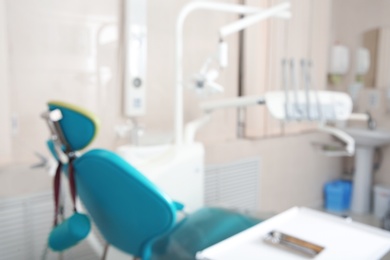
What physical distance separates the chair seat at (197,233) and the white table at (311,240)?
0.32 m

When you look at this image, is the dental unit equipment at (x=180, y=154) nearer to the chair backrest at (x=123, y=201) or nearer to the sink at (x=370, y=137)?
the chair backrest at (x=123, y=201)

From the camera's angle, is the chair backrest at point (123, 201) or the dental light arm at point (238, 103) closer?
the chair backrest at point (123, 201)

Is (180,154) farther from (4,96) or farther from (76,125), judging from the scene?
(4,96)

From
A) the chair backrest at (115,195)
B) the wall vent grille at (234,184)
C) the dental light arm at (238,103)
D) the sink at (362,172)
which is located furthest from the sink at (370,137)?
the chair backrest at (115,195)

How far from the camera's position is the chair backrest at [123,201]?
124cm

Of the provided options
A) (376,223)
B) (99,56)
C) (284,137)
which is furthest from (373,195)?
(99,56)

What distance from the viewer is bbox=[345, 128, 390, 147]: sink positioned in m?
3.62

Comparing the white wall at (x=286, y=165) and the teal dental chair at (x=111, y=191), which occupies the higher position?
the teal dental chair at (x=111, y=191)

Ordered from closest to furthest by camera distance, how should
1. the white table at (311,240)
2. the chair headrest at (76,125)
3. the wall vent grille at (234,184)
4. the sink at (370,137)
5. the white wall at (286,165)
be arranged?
the white table at (311,240), the chair headrest at (76,125), the wall vent grille at (234,184), the white wall at (286,165), the sink at (370,137)

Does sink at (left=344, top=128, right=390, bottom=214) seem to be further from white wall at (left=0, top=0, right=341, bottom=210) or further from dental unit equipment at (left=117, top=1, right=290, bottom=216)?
dental unit equipment at (left=117, top=1, right=290, bottom=216)

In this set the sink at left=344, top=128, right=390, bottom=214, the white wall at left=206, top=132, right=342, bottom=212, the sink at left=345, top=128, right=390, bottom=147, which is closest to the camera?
the white wall at left=206, top=132, right=342, bottom=212

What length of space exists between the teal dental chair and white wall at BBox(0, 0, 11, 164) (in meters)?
0.53

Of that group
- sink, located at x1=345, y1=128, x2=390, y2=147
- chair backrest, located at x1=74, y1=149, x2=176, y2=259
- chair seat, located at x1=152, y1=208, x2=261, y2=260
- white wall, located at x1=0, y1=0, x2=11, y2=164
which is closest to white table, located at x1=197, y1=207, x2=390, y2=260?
chair backrest, located at x1=74, y1=149, x2=176, y2=259

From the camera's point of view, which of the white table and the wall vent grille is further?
the wall vent grille
